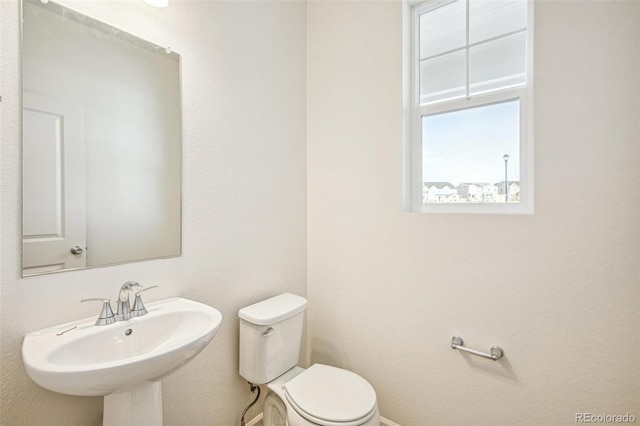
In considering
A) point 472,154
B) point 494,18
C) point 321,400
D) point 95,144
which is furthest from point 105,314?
point 494,18

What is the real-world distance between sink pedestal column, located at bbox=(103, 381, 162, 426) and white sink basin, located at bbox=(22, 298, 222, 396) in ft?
0.39

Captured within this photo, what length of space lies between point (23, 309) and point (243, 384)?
1070mm

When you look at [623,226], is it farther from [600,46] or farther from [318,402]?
[318,402]

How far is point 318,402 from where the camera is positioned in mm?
1280

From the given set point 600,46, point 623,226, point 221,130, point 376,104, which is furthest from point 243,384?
point 600,46

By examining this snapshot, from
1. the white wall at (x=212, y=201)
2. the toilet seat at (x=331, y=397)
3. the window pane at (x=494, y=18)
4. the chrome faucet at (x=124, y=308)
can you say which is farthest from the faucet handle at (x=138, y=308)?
the window pane at (x=494, y=18)

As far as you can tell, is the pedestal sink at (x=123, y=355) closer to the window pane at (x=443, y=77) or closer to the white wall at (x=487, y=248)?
the white wall at (x=487, y=248)

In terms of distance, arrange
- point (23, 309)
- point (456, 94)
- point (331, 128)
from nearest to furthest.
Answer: point (23, 309) → point (456, 94) → point (331, 128)

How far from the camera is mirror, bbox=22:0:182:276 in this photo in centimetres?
97

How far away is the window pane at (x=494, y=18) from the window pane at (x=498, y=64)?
0.14ft

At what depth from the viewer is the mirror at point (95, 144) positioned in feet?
3.19

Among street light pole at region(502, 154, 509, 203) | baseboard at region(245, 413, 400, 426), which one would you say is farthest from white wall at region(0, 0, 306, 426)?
street light pole at region(502, 154, 509, 203)

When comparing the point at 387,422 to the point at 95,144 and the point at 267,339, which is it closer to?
the point at 267,339

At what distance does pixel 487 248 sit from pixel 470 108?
0.74 m
